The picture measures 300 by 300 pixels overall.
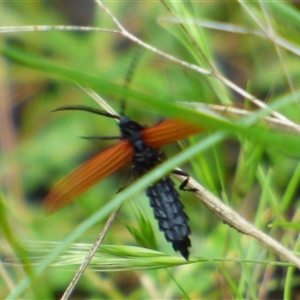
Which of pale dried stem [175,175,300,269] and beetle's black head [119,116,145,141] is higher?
beetle's black head [119,116,145,141]

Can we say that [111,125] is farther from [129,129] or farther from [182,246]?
[182,246]

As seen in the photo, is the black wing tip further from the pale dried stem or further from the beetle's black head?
the beetle's black head

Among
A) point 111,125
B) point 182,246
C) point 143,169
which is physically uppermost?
point 111,125

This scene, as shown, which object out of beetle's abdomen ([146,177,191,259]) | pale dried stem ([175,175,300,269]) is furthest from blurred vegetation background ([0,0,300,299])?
pale dried stem ([175,175,300,269])

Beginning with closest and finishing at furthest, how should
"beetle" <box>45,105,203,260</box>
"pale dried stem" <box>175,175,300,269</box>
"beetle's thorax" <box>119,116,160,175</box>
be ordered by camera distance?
"pale dried stem" <box>175,175,300,269</box> < "beetle" <box>45,105,203,260</box> < "beetle's thorax" <box>119,116,160,175</box>

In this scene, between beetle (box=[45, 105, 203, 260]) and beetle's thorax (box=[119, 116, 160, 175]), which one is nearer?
beetle (box=[45, 105, 203, 260])

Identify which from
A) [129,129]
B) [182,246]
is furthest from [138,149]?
[182,246]

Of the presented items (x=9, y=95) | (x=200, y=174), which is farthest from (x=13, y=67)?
(x=200, y=174)
